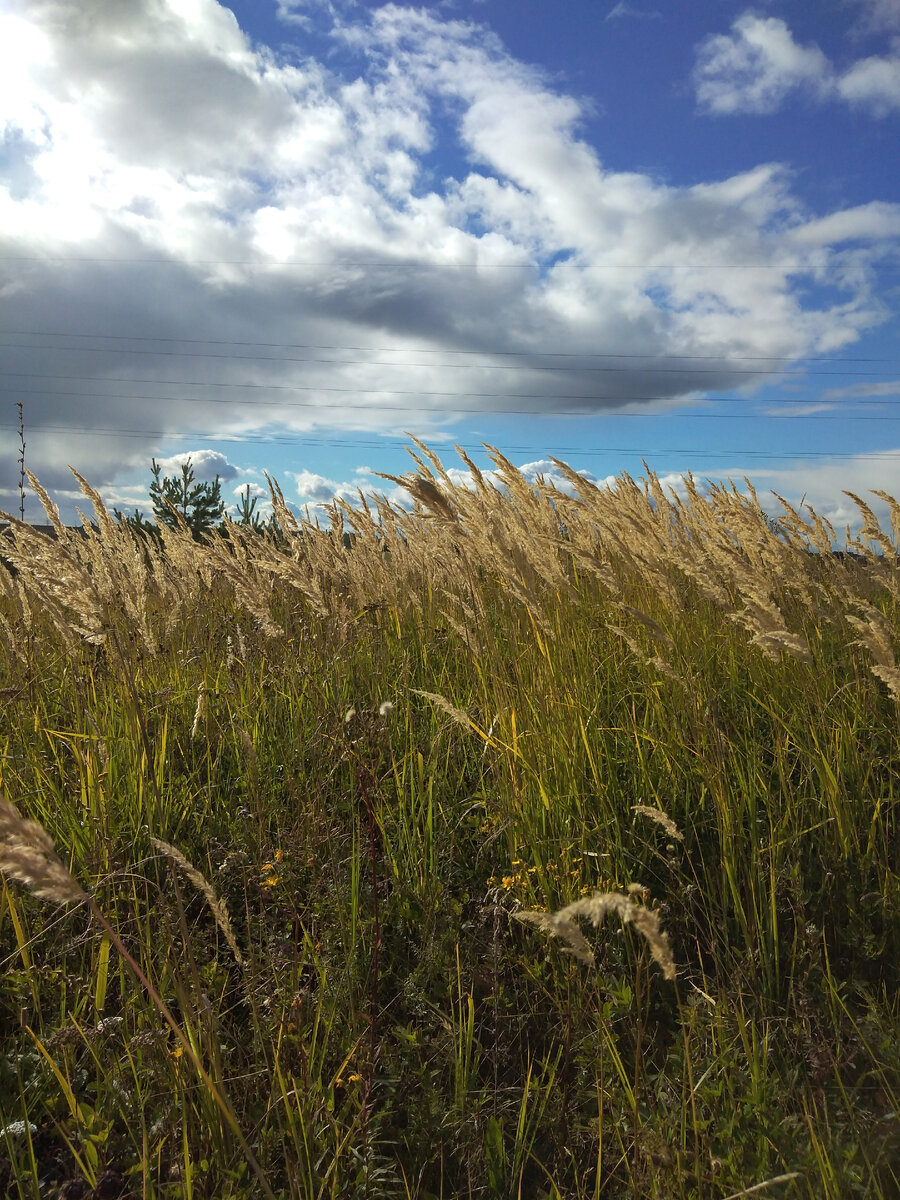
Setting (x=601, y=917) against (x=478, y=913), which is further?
(x=478, y=913)

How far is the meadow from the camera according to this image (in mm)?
1250

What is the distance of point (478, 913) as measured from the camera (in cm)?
189

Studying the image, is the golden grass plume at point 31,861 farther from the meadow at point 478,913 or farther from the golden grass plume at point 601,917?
the golden grass plume at point 601,917

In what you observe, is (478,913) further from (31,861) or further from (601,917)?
(31,861)

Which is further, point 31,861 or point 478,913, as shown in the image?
point 478,913

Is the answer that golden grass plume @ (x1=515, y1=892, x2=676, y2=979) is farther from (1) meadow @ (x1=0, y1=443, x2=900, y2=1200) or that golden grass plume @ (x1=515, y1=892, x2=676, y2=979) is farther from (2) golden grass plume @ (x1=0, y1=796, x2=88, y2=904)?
(2) golden grass plume @ (x1=0, y1=796, x2=88, y2=904)

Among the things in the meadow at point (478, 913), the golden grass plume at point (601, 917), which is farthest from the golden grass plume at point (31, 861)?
the golden grass plume at point (601, 917)

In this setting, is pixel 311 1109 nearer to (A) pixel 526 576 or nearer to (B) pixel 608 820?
(B) pixel 608 820

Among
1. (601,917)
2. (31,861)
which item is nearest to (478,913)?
(601,917)

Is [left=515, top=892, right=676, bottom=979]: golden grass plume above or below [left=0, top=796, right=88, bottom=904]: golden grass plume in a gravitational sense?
below

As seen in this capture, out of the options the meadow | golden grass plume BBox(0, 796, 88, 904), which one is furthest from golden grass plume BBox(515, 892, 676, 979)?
golden grass plume BBox(0, 796, 88, 904)

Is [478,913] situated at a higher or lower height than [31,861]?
lower

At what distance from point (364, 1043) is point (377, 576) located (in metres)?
2.65

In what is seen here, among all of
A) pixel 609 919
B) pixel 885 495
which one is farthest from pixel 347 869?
pixel 885 495
